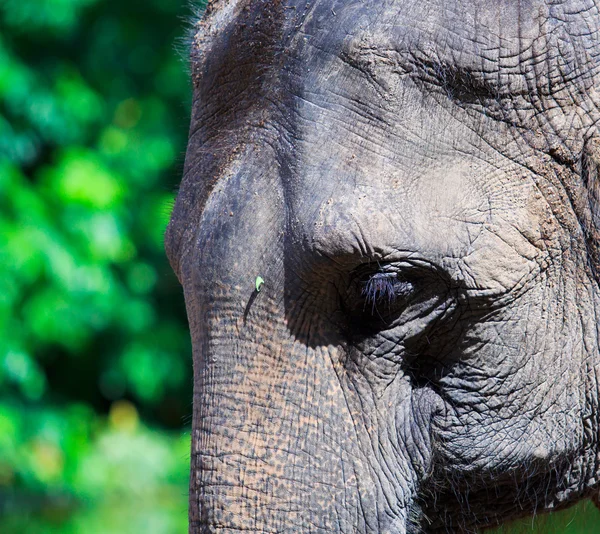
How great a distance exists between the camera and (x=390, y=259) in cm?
164

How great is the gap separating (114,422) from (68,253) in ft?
5.05

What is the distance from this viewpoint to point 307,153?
66.1 inches

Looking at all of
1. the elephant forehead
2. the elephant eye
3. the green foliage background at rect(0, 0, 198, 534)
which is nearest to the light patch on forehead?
the elephant forehead

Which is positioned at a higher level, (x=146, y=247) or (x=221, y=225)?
(x=146, y=247)

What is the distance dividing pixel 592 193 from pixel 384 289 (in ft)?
1.39

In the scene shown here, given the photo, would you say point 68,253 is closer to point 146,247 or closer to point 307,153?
point 146,247

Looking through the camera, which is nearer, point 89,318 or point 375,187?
point 375,187

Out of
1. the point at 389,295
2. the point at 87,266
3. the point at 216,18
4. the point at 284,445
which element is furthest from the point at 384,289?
the point at 87,266

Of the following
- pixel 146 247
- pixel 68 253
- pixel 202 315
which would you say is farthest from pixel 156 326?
pixel 202 315

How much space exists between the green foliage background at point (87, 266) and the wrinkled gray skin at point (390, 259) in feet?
15.2

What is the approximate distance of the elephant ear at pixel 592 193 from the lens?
1731 millimetres

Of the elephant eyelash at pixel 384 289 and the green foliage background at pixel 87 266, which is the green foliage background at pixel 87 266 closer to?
the green foliage background at pixel 87 266

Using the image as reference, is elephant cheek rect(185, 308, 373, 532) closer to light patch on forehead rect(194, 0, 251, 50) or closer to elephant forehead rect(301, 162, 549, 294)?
elephant forehead rect(301, 162, 549, 294)

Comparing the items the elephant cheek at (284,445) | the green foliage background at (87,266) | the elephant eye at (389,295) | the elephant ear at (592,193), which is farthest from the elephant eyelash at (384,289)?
the green foliage background at (87,266)
